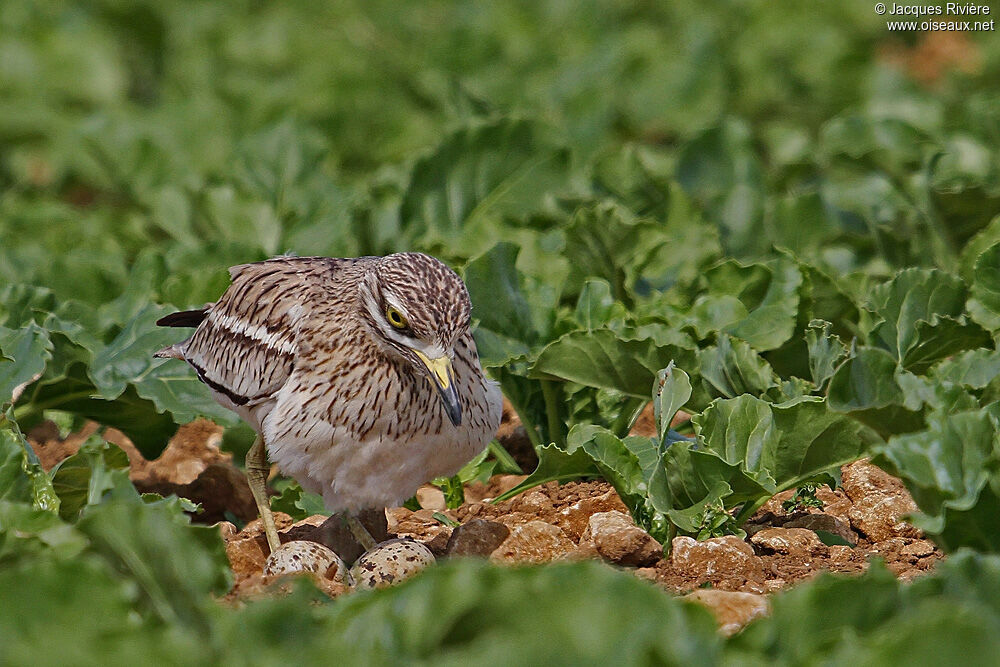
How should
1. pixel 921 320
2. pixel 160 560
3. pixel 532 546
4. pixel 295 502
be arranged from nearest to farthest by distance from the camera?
pixel 160 560, pixel 532 546, pixel 921 320, pixel 295 502

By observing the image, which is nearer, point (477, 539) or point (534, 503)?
point (477, 539)

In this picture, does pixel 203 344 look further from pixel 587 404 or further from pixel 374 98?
pixel 374 98

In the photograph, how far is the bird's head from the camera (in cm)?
418

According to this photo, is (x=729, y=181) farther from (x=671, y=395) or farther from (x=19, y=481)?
(x=19, y=481)

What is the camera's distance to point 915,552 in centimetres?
433

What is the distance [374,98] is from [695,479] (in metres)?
6.25

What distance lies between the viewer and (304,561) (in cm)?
→ 405

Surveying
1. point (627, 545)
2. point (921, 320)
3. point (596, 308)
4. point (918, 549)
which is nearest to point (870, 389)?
point (918, 549)

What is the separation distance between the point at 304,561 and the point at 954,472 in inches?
70.6

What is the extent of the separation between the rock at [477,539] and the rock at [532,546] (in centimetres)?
4

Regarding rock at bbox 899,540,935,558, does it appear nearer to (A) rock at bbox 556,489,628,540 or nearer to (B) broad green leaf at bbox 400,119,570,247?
(A) rock at bbox 556,489,628,540

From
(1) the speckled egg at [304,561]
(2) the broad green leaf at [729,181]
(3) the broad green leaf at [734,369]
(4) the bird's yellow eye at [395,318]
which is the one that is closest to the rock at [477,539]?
(1) the speckled egg at [304,561]

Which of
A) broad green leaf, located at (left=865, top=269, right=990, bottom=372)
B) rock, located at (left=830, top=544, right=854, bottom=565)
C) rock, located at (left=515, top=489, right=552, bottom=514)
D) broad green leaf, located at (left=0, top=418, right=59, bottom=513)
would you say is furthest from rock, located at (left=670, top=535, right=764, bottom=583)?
broad green leaf, located at (left=0, top=418, right=59, bottom=513)

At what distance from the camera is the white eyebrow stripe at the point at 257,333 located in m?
4.58
